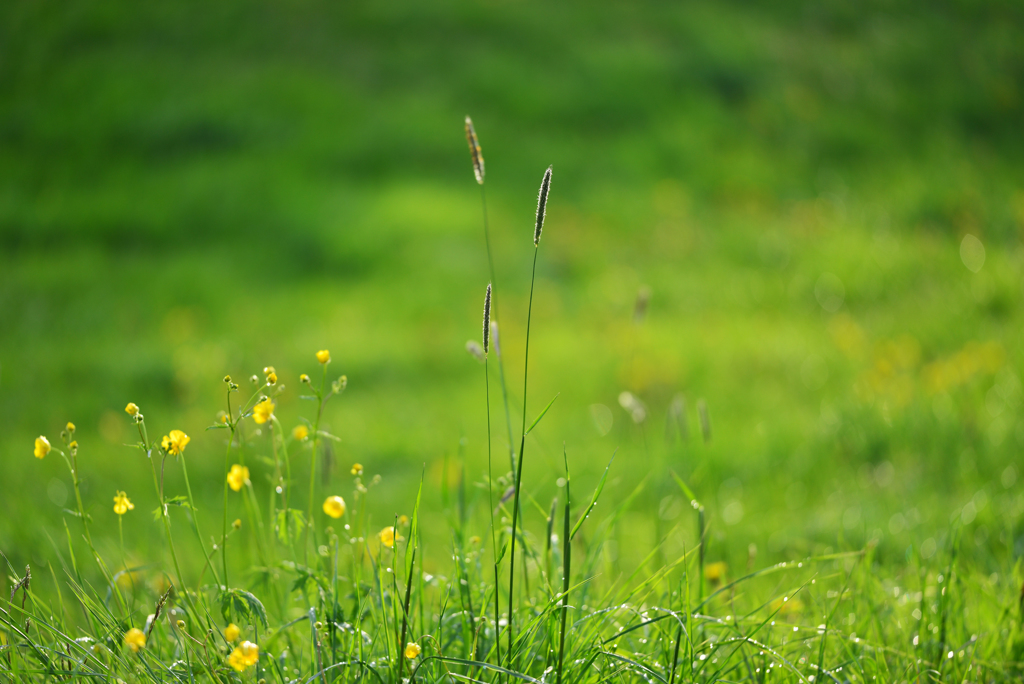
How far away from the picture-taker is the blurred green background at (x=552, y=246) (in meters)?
3.22

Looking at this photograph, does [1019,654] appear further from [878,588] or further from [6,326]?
[6,326]

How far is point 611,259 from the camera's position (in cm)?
558

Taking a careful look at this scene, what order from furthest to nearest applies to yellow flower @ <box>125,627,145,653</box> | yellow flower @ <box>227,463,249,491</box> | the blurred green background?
the blurred green background, yellow flower @ <box>227,463,249,491</box>, yellow flower @ <box>125,627,145,653</box>

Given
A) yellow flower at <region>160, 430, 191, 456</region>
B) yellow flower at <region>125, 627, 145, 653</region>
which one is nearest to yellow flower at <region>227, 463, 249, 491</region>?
yellow flower at <region>160, 430, 191, 456</region>

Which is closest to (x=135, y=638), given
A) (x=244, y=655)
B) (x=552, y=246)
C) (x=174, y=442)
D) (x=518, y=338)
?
(x=244, y=655)

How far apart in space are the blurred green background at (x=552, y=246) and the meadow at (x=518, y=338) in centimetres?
4

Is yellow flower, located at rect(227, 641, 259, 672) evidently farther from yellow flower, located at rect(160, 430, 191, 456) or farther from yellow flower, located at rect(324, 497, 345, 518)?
yellow flower, located at rect(160, 430, 191, 456)

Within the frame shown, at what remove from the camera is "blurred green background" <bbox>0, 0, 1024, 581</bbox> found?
3219 mm

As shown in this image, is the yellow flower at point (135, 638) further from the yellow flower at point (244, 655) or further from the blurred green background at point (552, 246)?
the blurred green background at point (552, 246)

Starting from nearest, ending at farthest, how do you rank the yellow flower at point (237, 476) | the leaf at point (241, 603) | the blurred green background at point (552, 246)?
the leaf at point (241, 603), the yellow flower at point (237, 476), the blurred green background at point (552, 246)

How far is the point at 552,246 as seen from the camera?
228 inches

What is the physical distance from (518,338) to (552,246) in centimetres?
149

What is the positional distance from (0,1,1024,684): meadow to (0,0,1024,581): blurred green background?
36mm

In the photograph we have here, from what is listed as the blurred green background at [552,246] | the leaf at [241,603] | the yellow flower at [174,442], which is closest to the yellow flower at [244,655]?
the leaf at [241,603]
